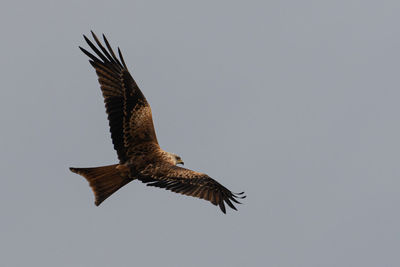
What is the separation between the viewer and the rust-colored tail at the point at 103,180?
11844 mm

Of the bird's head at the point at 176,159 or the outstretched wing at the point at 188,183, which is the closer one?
the outstretched wing at the point at 188,183

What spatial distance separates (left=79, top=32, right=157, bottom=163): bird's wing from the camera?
40.2 ft

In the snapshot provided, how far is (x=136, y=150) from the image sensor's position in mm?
12109

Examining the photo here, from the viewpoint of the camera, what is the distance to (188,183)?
11.4m

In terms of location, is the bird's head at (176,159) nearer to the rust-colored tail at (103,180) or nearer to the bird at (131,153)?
the bird at (131,153)

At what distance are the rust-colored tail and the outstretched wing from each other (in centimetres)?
44

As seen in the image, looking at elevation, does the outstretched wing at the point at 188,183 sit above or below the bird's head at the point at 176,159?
below

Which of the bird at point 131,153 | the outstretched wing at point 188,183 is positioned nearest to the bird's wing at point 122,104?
the bird at point 131,153

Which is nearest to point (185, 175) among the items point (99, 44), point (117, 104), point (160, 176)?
point (160, 176)

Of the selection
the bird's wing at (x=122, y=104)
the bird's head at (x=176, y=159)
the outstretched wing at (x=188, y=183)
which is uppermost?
the bird's wing at (x=122, y=104)

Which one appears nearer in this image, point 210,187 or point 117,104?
point 210,187

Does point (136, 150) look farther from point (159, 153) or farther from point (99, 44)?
point (99, 44)

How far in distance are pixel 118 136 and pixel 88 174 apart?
944 mm

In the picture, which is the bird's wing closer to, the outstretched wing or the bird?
the bird
